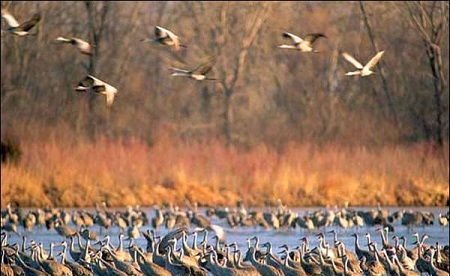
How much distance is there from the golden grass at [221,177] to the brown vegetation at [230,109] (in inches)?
1.4

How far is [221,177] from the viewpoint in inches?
1237

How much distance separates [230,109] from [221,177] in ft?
43.5

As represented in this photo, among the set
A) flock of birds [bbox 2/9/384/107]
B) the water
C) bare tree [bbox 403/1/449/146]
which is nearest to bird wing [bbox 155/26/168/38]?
flock of birds [bbox 2/9/384/107]

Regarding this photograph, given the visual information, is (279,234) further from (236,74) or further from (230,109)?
(236,74)

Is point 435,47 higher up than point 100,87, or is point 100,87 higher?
point 100,87

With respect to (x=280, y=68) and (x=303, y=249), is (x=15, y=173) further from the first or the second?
(x=280, y=68)

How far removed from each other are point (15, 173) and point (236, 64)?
56.0ft

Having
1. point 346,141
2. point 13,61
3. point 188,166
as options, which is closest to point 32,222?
point 188,166

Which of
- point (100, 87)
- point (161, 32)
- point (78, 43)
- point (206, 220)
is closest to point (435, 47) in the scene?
point (206, 220)

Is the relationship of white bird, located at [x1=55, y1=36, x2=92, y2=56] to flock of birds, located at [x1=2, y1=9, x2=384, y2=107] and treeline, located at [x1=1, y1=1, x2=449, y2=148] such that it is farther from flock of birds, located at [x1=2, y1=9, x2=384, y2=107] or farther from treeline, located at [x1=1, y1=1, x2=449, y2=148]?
treeline, located at [x1=1, y1=1, x2=449, y2=148]

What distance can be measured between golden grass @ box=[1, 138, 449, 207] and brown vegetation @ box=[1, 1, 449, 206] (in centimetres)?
3

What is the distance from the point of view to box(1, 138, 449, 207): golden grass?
30.1m

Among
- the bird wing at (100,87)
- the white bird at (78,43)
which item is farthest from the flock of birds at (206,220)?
the bird wing at (100,87)

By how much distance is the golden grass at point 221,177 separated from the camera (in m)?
30.1
